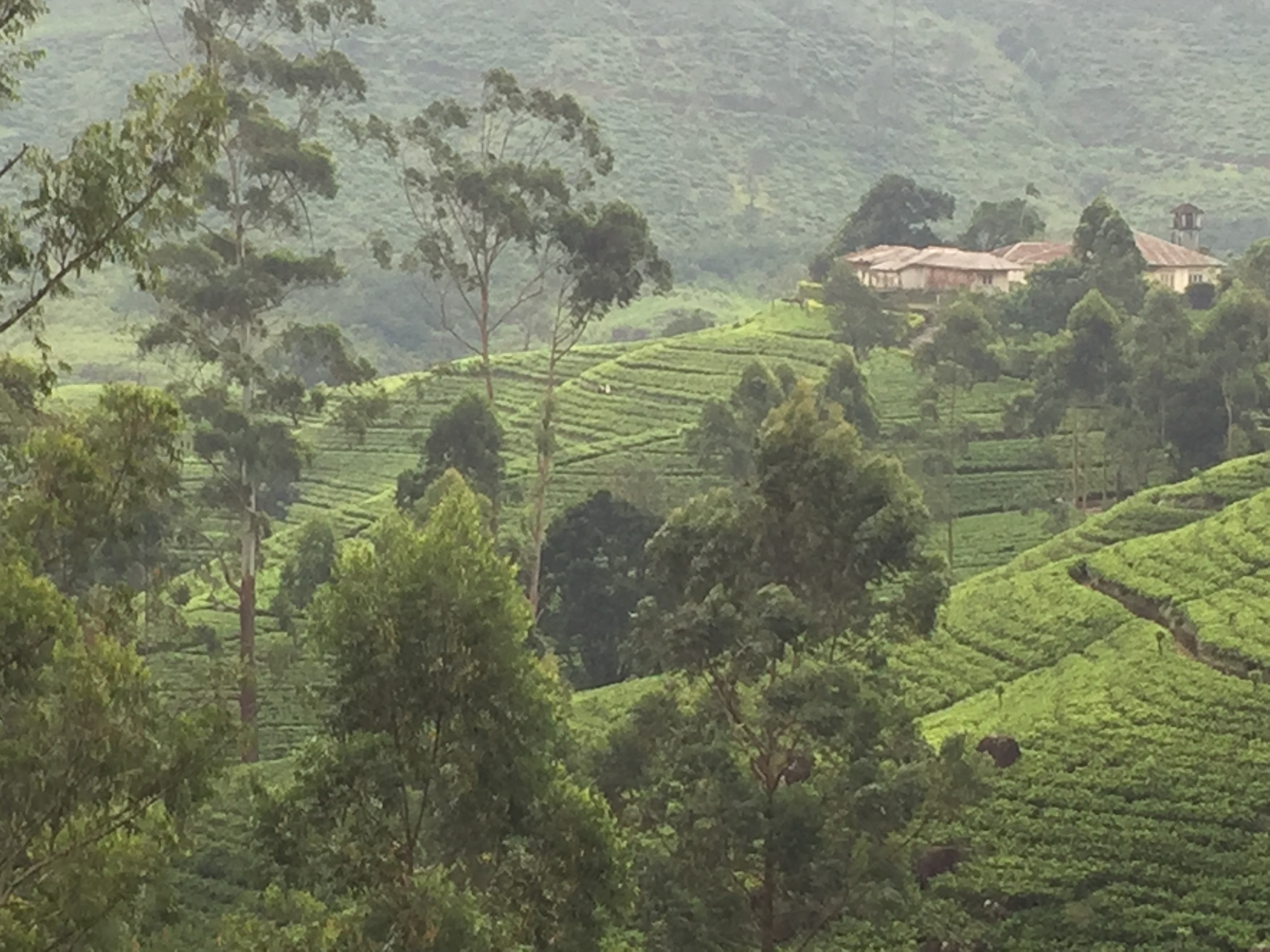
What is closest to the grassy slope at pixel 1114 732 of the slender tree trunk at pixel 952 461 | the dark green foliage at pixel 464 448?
the slender tree trunk at pixel 952 461

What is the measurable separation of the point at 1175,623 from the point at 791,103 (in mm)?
122170

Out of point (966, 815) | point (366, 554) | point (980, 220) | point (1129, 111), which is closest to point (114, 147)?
point (366, 554)

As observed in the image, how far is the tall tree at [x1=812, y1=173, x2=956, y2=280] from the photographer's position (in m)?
84.1

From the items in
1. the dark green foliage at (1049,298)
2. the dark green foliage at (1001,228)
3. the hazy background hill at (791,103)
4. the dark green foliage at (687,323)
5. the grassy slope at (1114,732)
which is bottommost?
the grassy slope at (1114,732)

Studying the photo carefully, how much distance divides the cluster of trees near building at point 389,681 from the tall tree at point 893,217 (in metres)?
53.9

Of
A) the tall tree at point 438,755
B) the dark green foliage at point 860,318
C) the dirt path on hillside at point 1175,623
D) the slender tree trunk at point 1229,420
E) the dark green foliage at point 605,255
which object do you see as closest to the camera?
the tall tree at point 438,755

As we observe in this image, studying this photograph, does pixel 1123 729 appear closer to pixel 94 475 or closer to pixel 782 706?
pixel 782 706

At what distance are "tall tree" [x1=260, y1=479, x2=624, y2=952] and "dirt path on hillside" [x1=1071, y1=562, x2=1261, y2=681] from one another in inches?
760

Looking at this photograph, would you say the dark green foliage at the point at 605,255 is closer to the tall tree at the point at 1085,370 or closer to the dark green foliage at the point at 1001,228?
the tall tree at the point at 1085,370

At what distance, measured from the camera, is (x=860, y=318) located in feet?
210

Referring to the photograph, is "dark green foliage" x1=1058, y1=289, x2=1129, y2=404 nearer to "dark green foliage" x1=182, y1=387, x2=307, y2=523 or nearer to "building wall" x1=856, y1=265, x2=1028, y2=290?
"building wall" x1=856, y1=265, x2=1028, y2=290

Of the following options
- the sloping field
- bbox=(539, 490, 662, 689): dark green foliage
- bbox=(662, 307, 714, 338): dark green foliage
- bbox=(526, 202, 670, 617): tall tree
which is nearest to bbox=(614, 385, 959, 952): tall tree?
the sloping field

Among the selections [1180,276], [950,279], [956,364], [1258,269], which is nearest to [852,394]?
[956,364]

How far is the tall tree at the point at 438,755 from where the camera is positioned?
507 inches
